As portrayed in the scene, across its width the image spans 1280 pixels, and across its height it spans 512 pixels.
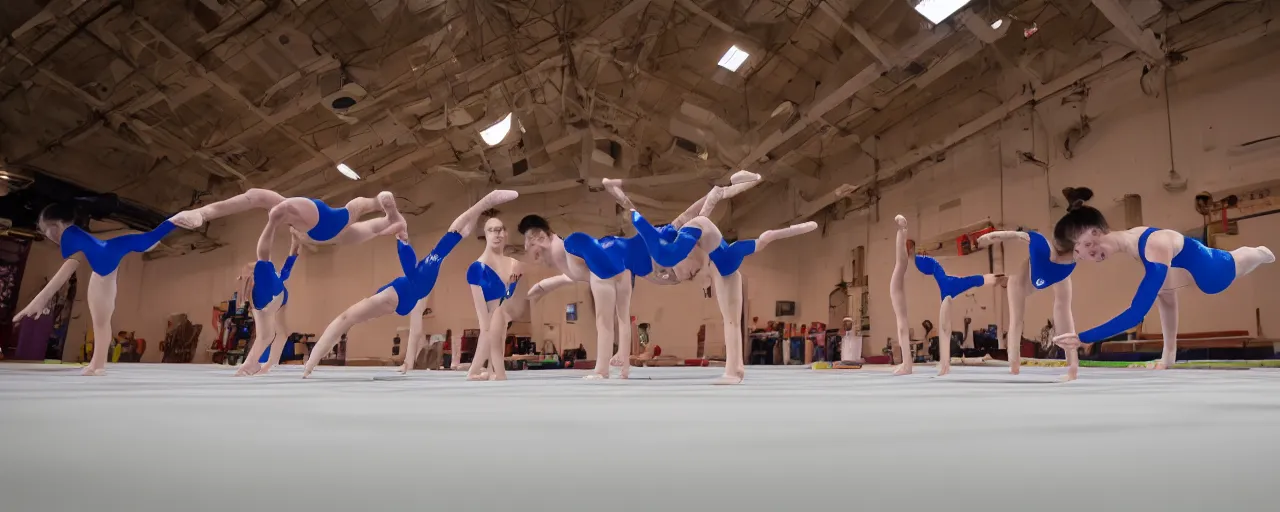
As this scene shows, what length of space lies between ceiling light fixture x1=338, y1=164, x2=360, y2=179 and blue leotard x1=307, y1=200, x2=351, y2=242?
598cm

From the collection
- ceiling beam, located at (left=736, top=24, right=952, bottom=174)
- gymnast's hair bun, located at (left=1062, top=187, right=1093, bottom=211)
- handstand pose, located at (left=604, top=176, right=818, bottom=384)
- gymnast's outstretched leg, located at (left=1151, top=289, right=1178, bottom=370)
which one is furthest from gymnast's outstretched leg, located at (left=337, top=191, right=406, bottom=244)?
ceiling beam, located at (left=736, top=24, right=952, bottom=174)

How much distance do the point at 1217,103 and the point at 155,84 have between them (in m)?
11.0

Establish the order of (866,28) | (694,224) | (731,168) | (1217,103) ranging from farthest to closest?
(731,168), (866,28), (1217,103), (694,224)

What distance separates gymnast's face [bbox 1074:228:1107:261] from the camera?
3438 millimetres

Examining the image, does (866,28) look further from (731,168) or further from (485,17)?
(485,17)

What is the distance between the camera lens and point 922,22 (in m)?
6.49

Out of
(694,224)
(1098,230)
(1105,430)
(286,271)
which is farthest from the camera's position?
(286,271)

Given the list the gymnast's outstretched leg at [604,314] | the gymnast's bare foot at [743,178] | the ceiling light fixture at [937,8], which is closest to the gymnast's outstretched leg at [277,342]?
the gymnast's outstretched leg at [604,314]

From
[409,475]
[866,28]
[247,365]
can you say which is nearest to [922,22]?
[866,28]

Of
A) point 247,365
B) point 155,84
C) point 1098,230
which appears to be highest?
point 155,84

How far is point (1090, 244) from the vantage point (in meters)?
3.46

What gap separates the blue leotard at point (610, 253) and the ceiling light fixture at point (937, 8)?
14.9ft

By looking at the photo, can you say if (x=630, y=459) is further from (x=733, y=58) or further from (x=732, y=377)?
(x=733, y=58)

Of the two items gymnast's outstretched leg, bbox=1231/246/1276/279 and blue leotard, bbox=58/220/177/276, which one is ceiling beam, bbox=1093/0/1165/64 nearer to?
gymnast's outstretched leg, bbox=1231/246/1276/279
